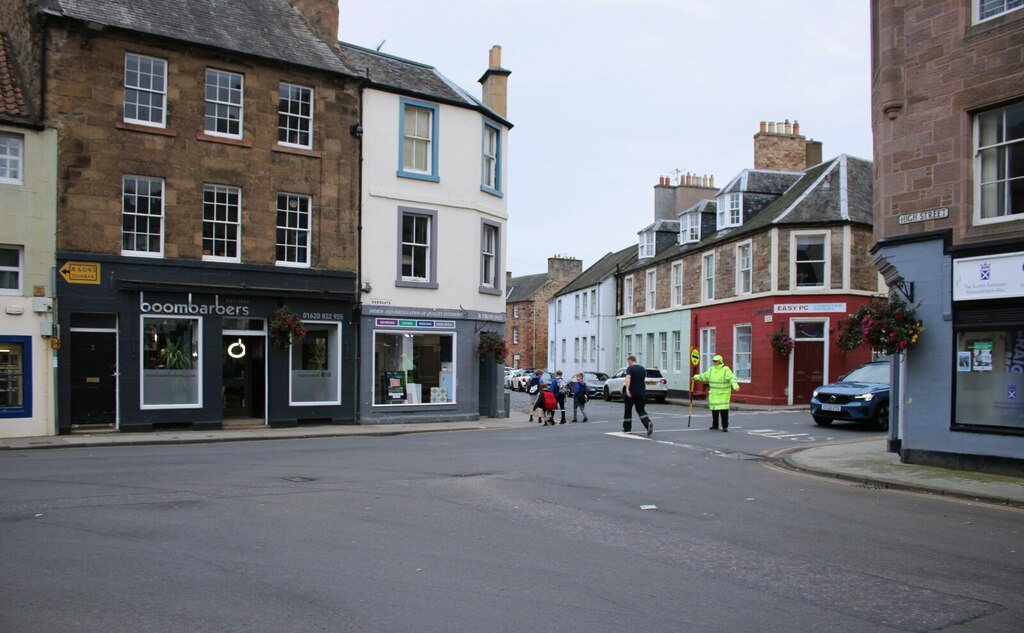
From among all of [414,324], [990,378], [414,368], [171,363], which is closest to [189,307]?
[171,363]

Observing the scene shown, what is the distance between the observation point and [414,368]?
79.5 feet

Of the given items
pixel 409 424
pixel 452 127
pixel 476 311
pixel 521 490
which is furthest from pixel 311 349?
pixel 521 490

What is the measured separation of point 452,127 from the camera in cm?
2488

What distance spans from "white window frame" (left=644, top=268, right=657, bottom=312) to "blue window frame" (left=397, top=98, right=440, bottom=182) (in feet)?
75.9

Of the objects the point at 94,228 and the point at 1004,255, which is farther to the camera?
the point at 94,228

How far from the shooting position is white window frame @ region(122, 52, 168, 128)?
65.5 ft

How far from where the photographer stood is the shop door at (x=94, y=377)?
1908 centimetres

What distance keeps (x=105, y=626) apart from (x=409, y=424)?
1820 cm

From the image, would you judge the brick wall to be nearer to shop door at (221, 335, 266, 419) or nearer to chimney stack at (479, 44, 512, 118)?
shop door at (221, 335, 266, 419)

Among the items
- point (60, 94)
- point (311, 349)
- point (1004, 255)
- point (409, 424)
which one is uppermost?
point (60, 94)

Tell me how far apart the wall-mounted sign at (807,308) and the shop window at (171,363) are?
22158mm

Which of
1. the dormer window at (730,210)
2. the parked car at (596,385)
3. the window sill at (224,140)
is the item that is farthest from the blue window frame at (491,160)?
the parked car at (596,385)

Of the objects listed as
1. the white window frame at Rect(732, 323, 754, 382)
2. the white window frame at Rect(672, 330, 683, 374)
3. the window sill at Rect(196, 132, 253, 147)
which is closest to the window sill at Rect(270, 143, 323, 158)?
the window sill at Rect(196, 132, 253, 147)

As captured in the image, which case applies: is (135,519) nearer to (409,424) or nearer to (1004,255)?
(1004,255)
